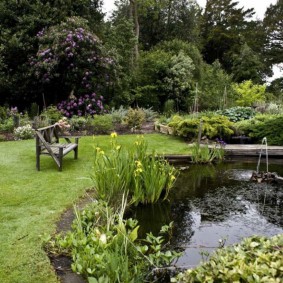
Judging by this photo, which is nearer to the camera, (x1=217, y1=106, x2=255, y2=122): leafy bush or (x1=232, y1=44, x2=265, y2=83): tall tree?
(x1=217, y1=106, x2=255, y2=122): leafy bush

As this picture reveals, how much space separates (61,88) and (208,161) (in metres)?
8.81

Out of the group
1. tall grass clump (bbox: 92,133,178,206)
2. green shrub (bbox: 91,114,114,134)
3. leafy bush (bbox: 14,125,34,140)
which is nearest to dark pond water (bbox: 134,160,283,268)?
tall grass clump (bbox: 92,133,178,206)

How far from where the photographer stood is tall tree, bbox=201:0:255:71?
29.8 m

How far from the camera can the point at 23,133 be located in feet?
33.3

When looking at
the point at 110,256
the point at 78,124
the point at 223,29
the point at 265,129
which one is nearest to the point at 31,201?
the point at 110,256

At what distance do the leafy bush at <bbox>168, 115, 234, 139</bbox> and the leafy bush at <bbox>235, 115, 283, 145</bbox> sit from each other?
1.69ft

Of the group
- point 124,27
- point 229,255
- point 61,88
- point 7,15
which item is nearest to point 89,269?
point 229,255

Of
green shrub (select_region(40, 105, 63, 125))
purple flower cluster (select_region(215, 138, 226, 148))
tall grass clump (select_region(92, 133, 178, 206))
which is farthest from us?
green shrub (select_region(40, 105, 63, 125))

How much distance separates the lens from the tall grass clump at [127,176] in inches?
179

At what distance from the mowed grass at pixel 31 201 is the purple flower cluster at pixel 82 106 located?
4.42 metres

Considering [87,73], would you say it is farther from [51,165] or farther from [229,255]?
[229,255]

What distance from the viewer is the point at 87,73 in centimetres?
→ 1348

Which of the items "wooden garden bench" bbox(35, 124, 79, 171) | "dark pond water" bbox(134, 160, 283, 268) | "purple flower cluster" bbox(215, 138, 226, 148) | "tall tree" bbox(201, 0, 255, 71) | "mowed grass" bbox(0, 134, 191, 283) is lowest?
"dark pond water" bbox(134, 160, 283, 268)

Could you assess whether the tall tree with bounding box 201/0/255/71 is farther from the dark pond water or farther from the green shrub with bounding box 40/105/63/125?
the dark pond water
